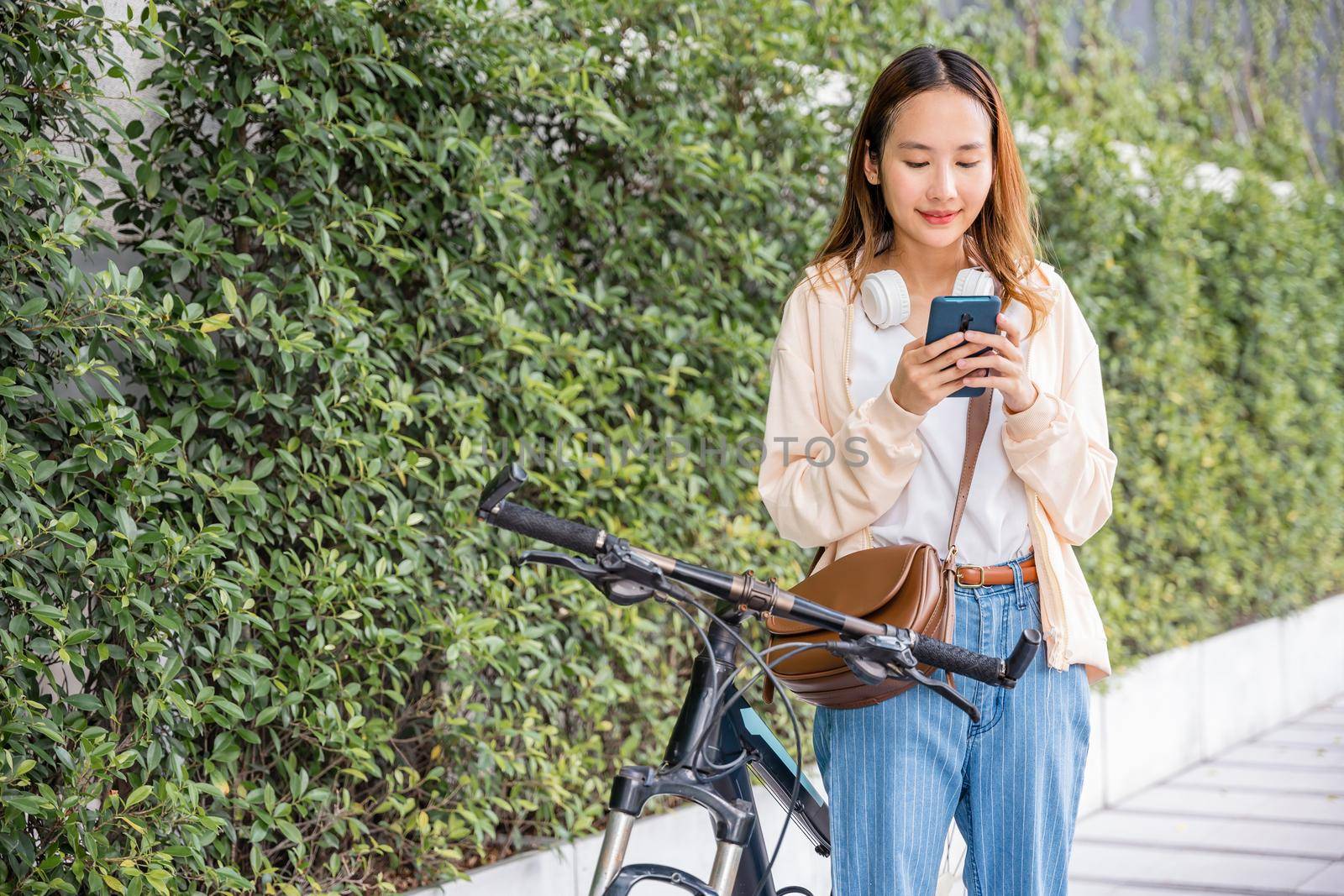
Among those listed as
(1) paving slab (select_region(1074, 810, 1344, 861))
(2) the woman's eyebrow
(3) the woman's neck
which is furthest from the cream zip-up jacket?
(1) paving slab (select_region(1074, 810, 1344, 861))

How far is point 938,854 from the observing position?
194 cm

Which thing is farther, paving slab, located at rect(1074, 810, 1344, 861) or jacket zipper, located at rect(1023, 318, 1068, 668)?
paving slab, located at rect(1074, 810, 1344, 861)

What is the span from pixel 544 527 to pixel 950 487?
72 centimetres

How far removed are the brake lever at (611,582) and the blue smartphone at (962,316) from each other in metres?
0.53

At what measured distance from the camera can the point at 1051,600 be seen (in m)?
1.93

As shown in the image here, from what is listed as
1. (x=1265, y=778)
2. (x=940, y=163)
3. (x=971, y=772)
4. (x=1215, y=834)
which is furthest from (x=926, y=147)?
(x=1265, y=778)

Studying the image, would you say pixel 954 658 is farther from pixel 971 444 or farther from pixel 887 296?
pixel 887 296

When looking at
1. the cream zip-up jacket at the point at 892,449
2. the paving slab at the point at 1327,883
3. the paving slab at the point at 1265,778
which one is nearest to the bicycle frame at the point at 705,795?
the cream zip-up jacket at the point at 892,449

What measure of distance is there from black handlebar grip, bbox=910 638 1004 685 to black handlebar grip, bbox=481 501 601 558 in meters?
0.43

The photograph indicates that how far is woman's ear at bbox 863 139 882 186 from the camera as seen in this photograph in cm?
204

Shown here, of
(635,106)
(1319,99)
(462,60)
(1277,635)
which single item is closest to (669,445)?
(635,106)

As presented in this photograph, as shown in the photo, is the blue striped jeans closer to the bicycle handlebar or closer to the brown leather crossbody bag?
the brown leather crossbody bag

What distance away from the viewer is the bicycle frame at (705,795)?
1.63m

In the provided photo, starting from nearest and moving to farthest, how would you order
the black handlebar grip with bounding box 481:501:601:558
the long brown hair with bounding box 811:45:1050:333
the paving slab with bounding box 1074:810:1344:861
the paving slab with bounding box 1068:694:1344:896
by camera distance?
1. the black handlebar grip with bounding box 481:501:601:558
2. the long brown hair with bounding box 811:45:1050:333
3. the paving slab with bounding box 1068:694:1344:896
4. the paving slab with bounding box 1074:810:1344:861
